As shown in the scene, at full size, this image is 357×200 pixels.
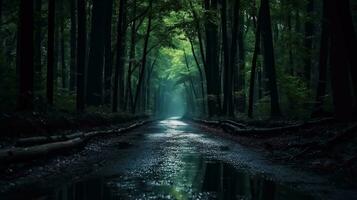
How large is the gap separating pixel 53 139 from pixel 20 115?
256 centimetres

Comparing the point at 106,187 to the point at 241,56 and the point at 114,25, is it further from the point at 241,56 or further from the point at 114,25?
the point at 114,25

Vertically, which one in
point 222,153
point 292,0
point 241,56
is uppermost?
point 292,0

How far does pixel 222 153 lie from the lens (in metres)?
11.4

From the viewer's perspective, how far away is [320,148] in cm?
994

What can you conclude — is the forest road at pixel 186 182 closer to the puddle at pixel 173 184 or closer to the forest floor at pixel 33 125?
the puddle at pixel 173 184

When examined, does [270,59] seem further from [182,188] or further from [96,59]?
[182,188]

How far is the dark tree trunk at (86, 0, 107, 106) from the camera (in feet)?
85.5

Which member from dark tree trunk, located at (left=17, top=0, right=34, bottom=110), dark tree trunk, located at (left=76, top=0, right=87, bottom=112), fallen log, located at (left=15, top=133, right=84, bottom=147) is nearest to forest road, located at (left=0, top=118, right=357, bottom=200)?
fallen log, located at (left=15, top=133, right=84, bottom=147)

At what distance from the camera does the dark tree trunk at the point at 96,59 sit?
2606cm

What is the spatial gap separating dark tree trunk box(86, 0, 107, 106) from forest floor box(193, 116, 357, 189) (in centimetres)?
1324

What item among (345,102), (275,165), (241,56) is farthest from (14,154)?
(241,56)

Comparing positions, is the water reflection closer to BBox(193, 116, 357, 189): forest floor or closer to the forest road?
the forest road

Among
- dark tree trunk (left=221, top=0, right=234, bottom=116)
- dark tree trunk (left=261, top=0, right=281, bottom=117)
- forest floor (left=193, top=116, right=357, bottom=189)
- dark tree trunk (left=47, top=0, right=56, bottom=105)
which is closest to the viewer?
forest floor (left=193, top=116, right=357, bottom=189)

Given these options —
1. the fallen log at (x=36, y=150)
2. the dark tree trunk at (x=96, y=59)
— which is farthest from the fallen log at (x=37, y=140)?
the dark tree trunk at (x=96, y=59)
